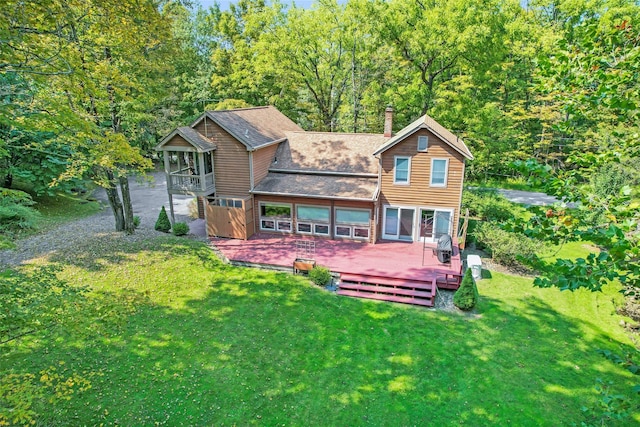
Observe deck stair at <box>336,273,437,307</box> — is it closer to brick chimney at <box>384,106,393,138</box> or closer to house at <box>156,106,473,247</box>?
house at <box>156,106,473,247</box>

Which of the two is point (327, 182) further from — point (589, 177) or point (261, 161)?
point (589, 177)

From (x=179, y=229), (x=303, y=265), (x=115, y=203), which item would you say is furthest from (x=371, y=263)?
(x=115, y=203)

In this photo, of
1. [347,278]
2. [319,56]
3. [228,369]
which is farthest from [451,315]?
[319,56]

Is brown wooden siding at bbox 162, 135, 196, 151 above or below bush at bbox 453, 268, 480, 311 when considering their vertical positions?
above

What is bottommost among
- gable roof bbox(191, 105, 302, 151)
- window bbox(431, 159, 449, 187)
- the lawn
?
the lawn

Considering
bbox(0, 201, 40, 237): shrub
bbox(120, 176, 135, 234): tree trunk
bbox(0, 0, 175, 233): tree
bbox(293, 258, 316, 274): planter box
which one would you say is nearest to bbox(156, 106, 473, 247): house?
bbox(120, 176, 135, 234): tree trunk

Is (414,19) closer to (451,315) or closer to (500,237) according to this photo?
(500,237)

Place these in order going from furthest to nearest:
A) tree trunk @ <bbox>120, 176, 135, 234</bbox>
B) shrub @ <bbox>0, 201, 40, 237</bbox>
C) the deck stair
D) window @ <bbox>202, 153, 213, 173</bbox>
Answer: window @ <bbox>202, 153, 213, 173</bbox> < tree trunk @ <bbox>120, 176, 135, 234</bbox> < shrub @ <bbox>0, 201, 40, 237</bbox> < the deck stair
